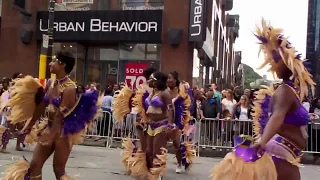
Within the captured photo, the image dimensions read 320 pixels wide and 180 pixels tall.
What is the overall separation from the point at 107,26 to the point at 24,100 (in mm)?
13672

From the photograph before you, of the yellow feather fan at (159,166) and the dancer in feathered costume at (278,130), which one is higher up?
the dancer in feathered costume at (278,130)

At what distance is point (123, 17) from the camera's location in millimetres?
18406

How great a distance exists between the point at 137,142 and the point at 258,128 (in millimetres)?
3754

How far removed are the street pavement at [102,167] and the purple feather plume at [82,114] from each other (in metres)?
1.73

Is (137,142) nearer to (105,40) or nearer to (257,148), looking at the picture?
(257,148)

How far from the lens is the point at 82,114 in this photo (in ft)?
17.2

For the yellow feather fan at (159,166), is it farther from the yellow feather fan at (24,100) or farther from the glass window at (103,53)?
the glass window at (103,53)

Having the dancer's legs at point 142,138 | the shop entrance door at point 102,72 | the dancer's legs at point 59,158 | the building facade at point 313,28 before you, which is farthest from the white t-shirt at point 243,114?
the building facade at point 313,28

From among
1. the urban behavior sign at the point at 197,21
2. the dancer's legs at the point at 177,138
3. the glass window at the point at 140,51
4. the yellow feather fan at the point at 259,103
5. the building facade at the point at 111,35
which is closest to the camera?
the yellow feather fan at the point at 259,103

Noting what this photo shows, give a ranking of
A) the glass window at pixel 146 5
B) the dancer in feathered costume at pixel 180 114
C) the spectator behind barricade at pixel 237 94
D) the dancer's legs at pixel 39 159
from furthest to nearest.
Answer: the glass window at pixel 146 5 < the spectator behind barricade at pixel 237 94 < the dancer in feathered costume at pixel 180 114 < the dancer's legs at pixel 39 159

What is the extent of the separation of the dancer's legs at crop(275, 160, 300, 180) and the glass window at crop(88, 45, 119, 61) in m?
15.5

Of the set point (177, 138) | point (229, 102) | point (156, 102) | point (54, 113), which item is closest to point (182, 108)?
point (177, 138)

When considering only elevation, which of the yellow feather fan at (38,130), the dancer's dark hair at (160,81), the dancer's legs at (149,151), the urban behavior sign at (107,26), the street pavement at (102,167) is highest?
the urban behavior sign at (107,26)

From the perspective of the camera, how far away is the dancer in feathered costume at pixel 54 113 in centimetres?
496
